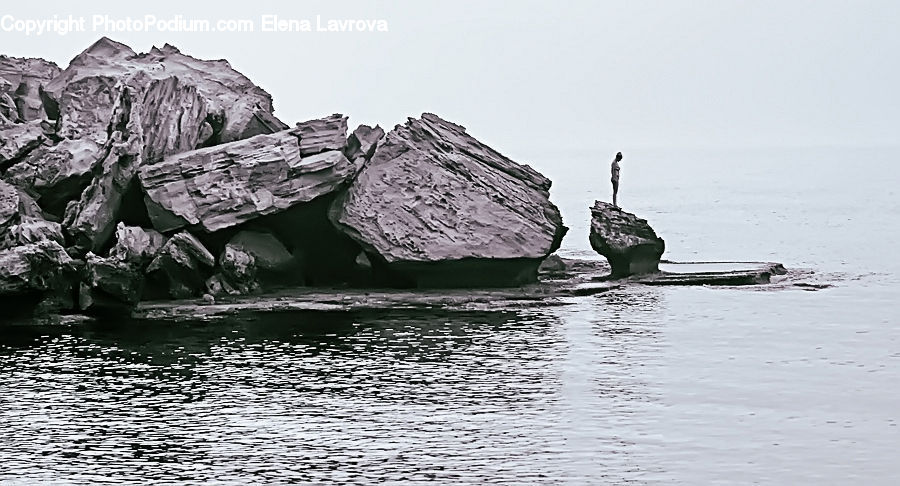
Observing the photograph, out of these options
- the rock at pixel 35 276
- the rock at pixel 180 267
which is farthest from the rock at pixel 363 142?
the rock at pixel 35 276

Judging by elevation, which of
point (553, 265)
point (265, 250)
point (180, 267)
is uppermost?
point (265, 250)

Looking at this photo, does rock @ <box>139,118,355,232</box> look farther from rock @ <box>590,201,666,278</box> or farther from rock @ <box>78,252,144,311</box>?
rock @ <box>590,201,666,278</box>

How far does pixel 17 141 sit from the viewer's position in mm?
61250

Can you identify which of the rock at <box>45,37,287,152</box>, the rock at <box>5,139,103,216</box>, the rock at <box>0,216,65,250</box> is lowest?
the rock at <box>0,216,65,250</box>

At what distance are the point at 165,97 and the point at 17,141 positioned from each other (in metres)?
6.81

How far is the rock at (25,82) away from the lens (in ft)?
226

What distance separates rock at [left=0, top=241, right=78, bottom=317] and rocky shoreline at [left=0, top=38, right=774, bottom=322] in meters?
0.11

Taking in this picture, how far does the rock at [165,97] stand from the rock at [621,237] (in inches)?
645

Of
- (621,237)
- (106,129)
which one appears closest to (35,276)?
(106,129)

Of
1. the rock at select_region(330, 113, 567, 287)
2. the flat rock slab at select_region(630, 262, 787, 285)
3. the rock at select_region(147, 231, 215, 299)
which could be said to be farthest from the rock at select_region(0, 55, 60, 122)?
the flat rock slab at select_region(630, 262, 787, 285)

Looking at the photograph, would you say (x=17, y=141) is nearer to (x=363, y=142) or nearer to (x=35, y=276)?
(x=35, y=276)

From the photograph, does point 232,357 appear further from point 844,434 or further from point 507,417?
point 844,434

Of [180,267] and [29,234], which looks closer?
[29,234]

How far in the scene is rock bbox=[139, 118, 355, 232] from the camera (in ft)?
193
